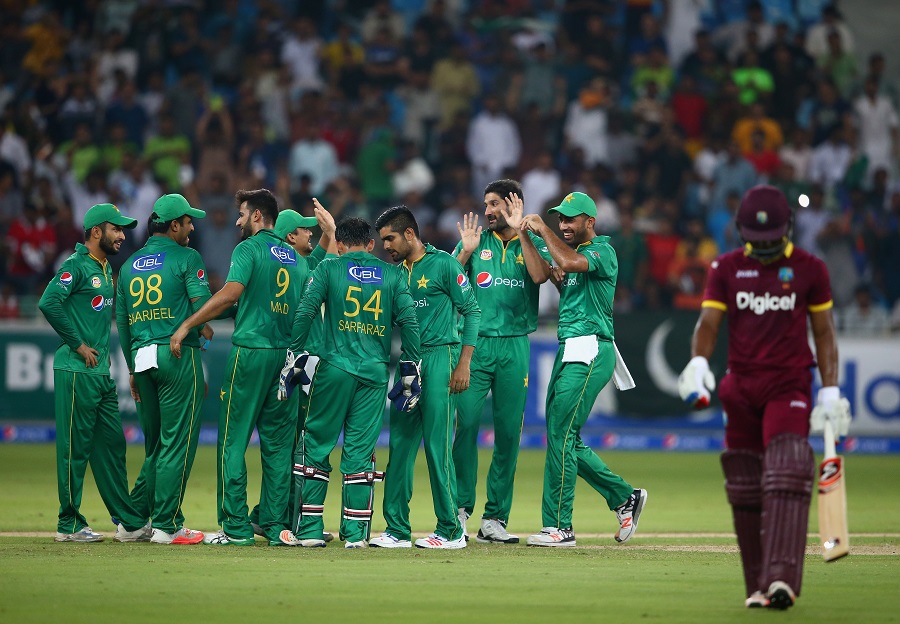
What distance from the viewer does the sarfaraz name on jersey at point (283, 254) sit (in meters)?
10.8

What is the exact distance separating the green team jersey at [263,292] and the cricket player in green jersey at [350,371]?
1.50 feet

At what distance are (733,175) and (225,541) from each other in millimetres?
13897

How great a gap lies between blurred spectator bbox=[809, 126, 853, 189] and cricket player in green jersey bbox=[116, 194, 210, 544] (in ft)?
47.9

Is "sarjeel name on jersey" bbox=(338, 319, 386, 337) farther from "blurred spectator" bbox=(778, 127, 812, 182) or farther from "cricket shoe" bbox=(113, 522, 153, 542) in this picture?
"blurred spectator" bbox=(778, 127, 812, 182)

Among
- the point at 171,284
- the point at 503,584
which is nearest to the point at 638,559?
the point at 503,584

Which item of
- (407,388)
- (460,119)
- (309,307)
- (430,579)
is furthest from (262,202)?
(460,119)

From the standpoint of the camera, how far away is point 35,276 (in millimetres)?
20672

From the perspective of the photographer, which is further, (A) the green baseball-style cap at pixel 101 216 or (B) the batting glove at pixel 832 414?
(A) the green baseball-style cap at pixel 101 216

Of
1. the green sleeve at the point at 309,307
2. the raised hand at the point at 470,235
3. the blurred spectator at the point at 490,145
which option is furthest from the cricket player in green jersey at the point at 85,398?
the blurred spectator at the point at 490,145

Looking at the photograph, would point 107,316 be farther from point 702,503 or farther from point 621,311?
point 621,311

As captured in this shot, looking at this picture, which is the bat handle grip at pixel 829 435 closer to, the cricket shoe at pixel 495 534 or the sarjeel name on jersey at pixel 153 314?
the cricket shoe at pixel 495 534

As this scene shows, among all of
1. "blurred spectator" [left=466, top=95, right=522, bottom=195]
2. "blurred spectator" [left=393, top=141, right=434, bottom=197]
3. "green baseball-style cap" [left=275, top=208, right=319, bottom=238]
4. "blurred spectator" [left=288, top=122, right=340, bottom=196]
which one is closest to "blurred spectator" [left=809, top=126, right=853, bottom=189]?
"blurred spectator" [left=466, top=95, right=522, bottom=195]

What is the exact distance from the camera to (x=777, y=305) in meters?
7.94

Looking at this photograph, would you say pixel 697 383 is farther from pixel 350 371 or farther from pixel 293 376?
pixel 293 376
